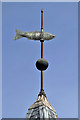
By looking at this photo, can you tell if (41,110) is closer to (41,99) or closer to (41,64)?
(41,99)

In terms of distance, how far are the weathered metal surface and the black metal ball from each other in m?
0.57

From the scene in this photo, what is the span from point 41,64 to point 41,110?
83cm

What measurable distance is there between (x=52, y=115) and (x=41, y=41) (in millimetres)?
1389

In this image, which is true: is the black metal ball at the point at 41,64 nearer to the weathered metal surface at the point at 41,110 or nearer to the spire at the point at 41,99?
the spire at the point at 41,99

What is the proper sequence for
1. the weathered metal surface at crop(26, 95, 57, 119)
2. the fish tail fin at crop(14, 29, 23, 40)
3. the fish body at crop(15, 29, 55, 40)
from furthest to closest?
1. the fish tail fin at crop(14, 29, 23, 40)
2. the fish body at crop(15, 29, 55, 40)
3. the weathered metal surface at crop(26, 95, 57, 119)

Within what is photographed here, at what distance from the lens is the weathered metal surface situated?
381cm

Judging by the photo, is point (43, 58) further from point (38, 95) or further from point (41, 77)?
point (38, 95)

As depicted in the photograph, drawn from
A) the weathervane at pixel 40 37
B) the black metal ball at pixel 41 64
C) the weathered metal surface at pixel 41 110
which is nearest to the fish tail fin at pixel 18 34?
the weathervane at pixel 40 37

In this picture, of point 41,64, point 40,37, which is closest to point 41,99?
point 41,64

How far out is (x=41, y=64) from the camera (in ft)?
13.7

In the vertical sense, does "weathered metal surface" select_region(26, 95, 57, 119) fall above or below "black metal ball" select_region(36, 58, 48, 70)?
below

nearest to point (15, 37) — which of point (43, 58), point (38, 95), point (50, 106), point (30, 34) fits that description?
point (30, 34)

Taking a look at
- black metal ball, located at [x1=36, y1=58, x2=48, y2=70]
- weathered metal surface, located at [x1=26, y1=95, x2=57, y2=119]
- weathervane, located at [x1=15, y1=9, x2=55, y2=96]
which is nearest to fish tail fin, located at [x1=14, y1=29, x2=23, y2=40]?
weathervane, located at [x1=15, y1=9, x2=55, y2=96]

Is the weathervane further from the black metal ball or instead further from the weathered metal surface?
the weathered metal surface
